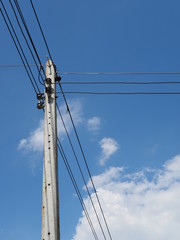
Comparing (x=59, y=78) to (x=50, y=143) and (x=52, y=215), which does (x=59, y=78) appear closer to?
(x=50, y=143)

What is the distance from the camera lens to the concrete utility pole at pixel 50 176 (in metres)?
4.25

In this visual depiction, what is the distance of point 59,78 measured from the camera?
23.7 ft

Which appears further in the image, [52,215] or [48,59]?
[48,59]

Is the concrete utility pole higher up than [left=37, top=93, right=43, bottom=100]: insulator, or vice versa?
[left=37, top=93, right=43, bottom=100]: insulator

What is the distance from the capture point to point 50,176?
15.6 ft

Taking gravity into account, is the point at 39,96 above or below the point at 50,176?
above

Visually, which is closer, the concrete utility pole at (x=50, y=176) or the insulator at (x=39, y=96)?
the concrete utility pole at (x=50, y=176)

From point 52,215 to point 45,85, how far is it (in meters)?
3.32

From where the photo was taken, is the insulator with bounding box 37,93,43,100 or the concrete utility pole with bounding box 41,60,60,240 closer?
the concrete utility pole with bounding box 41,60,60,240

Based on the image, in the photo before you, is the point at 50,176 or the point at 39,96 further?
the point at 39,96

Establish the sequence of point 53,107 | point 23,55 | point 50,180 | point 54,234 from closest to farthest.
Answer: point 54,234 → point 50,180 → point 53,107 → point 23,55

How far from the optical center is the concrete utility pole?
4250 millimetres

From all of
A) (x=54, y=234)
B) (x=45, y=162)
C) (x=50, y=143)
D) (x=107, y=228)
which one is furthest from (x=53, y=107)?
(x=107, y=228)

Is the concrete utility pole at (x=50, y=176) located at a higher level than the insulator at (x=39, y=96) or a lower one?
lower
